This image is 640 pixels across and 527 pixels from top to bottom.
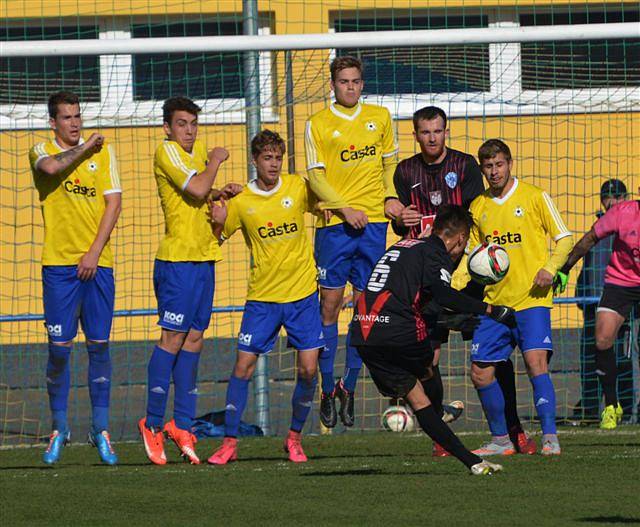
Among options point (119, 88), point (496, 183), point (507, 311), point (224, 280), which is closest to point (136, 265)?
point (224, 280)

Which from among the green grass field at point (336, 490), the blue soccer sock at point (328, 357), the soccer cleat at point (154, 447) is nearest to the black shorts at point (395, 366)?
the green grass field at point (336, 490)

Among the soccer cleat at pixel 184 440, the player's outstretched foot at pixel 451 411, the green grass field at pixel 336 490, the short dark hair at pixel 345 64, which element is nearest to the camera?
the green grass field at pixel 336 490

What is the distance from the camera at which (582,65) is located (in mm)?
13797

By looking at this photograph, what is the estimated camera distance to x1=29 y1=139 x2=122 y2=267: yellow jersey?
10.1 metres

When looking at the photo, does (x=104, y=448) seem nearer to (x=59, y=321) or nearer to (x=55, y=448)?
(x=55, y=448)

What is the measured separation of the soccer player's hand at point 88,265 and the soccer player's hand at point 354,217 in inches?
71.3

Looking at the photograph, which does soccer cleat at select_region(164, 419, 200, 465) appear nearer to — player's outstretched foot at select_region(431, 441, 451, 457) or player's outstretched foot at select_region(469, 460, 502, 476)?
player's outstretched foot at select_region(431, 441, 451, 457)

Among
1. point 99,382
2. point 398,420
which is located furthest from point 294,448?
point 398,420

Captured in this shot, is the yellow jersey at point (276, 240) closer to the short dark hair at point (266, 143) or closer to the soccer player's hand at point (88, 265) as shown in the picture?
the short dark hair at point (266, 143)

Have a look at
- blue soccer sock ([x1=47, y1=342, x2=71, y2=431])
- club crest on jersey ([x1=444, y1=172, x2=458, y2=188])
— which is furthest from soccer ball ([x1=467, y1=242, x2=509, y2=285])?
blue soccer sock ([x1=47, y1=342, x2=71, y2=431])

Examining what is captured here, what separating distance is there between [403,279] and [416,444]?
8.66 ft

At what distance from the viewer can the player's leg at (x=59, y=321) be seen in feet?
32.9

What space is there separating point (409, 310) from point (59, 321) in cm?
275

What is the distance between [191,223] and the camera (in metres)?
10.1
